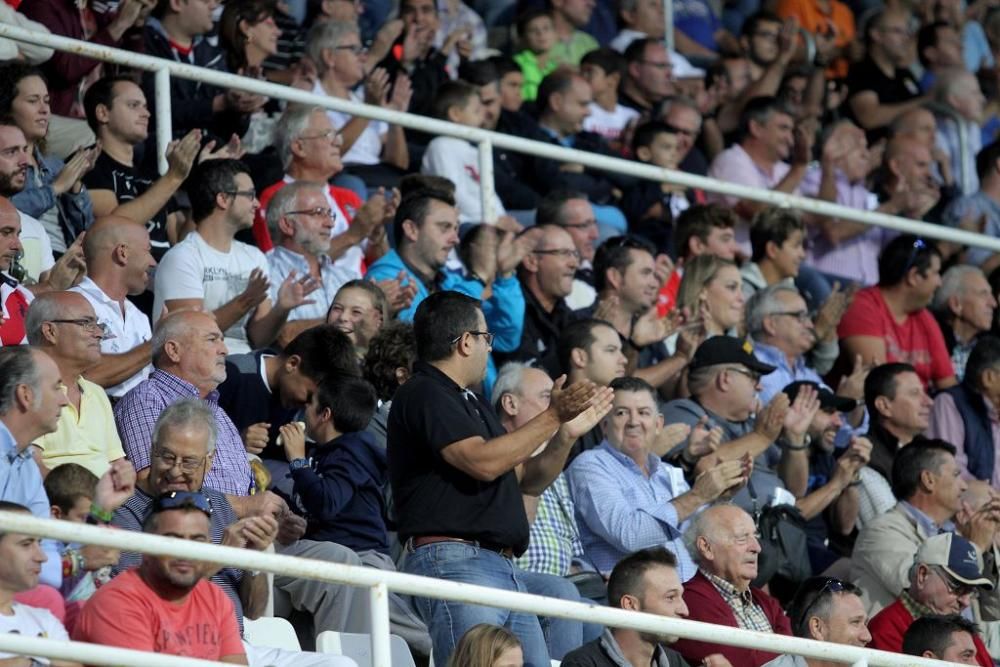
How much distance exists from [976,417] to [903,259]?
112 centimetres

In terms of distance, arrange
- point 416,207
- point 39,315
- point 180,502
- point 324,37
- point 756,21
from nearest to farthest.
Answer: point 180,502
point 39,315
point 416,207
point 324,37
point 756,21

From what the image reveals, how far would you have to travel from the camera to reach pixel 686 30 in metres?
15.6

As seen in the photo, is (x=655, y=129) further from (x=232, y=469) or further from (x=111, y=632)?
(x=111, y=632)

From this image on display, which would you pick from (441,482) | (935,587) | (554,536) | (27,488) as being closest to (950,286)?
(935,587)

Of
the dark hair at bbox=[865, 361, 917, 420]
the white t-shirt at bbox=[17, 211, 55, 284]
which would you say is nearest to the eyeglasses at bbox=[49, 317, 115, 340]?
the white t-shirt at bbox=[17, 211, 55, 284]

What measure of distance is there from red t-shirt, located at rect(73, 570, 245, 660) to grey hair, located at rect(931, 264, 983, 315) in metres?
6.33

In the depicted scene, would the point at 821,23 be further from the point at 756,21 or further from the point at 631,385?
the point at 631,385

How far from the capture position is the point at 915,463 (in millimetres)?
9664

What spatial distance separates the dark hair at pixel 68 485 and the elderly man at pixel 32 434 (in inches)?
2.0

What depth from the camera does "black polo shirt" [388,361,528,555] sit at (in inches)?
281

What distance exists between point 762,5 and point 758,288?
548 centimetres

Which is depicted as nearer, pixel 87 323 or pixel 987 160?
pixel 87 323

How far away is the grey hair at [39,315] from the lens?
25.0 feet

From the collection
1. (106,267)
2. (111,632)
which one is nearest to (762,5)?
(106,267)
